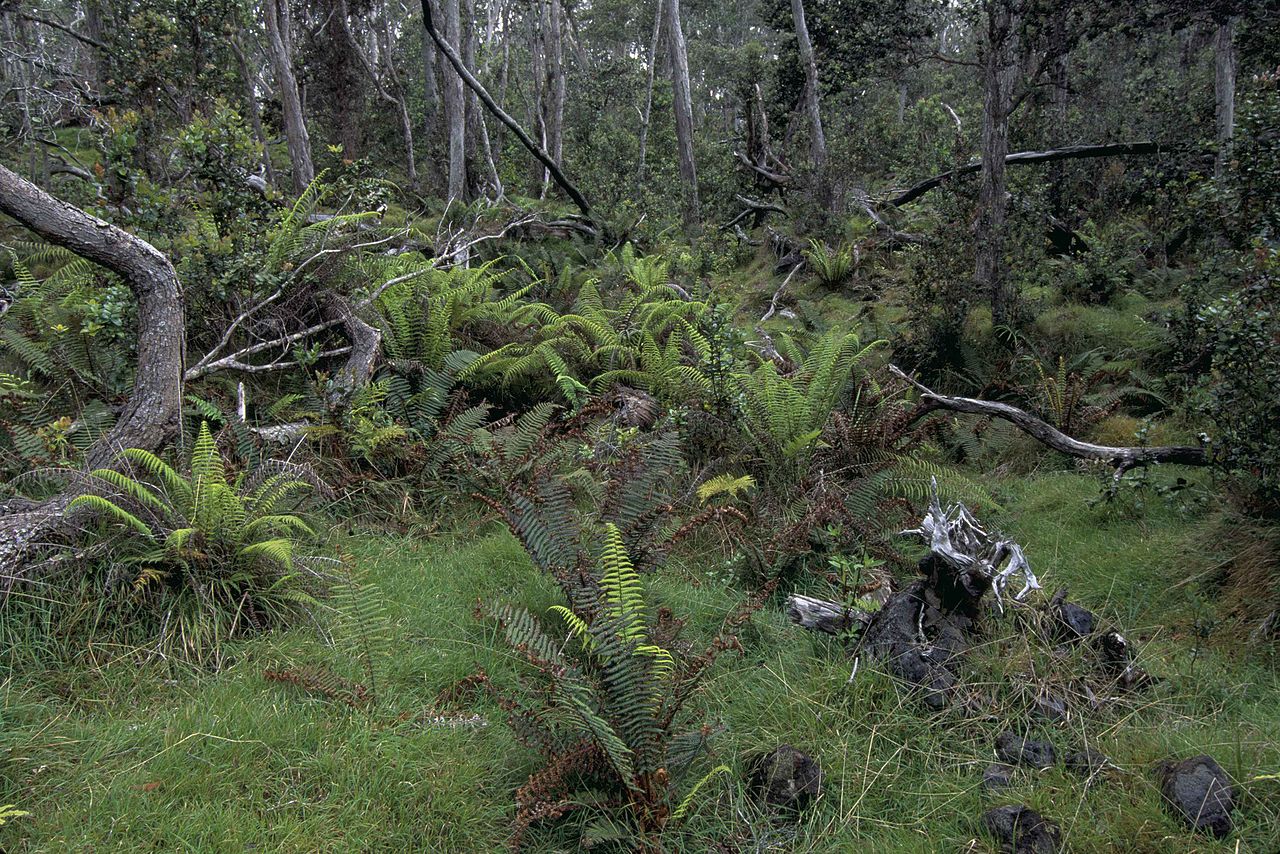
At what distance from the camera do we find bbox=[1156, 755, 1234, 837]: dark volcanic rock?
2.44 metres

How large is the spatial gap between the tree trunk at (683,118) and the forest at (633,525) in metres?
4.80

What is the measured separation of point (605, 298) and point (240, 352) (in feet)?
15.1

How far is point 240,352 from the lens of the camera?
5.72m

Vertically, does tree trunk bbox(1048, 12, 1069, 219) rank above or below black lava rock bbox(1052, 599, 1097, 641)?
above

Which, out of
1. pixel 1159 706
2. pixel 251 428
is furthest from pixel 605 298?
pixel 1159 706

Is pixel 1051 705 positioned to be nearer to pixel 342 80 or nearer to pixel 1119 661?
pixel 1119 661

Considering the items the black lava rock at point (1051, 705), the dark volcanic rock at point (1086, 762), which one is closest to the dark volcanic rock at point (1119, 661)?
the black lava rock at point (1051, 705)

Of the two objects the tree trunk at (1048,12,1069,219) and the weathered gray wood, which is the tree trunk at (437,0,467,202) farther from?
the weathered gray wood

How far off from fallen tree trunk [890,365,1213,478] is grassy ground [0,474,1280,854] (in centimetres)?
108

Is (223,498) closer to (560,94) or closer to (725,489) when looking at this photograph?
(725,489)

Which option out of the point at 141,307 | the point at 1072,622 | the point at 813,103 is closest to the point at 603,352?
the point at 141,307

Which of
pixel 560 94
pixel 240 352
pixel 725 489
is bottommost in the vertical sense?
pixel 725 489

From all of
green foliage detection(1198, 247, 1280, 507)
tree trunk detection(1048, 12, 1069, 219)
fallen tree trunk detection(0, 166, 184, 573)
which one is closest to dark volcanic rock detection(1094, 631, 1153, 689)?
green foliage detection(1198, 247, 1280, 507)

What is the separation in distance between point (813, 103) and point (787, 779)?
44.5 ft
